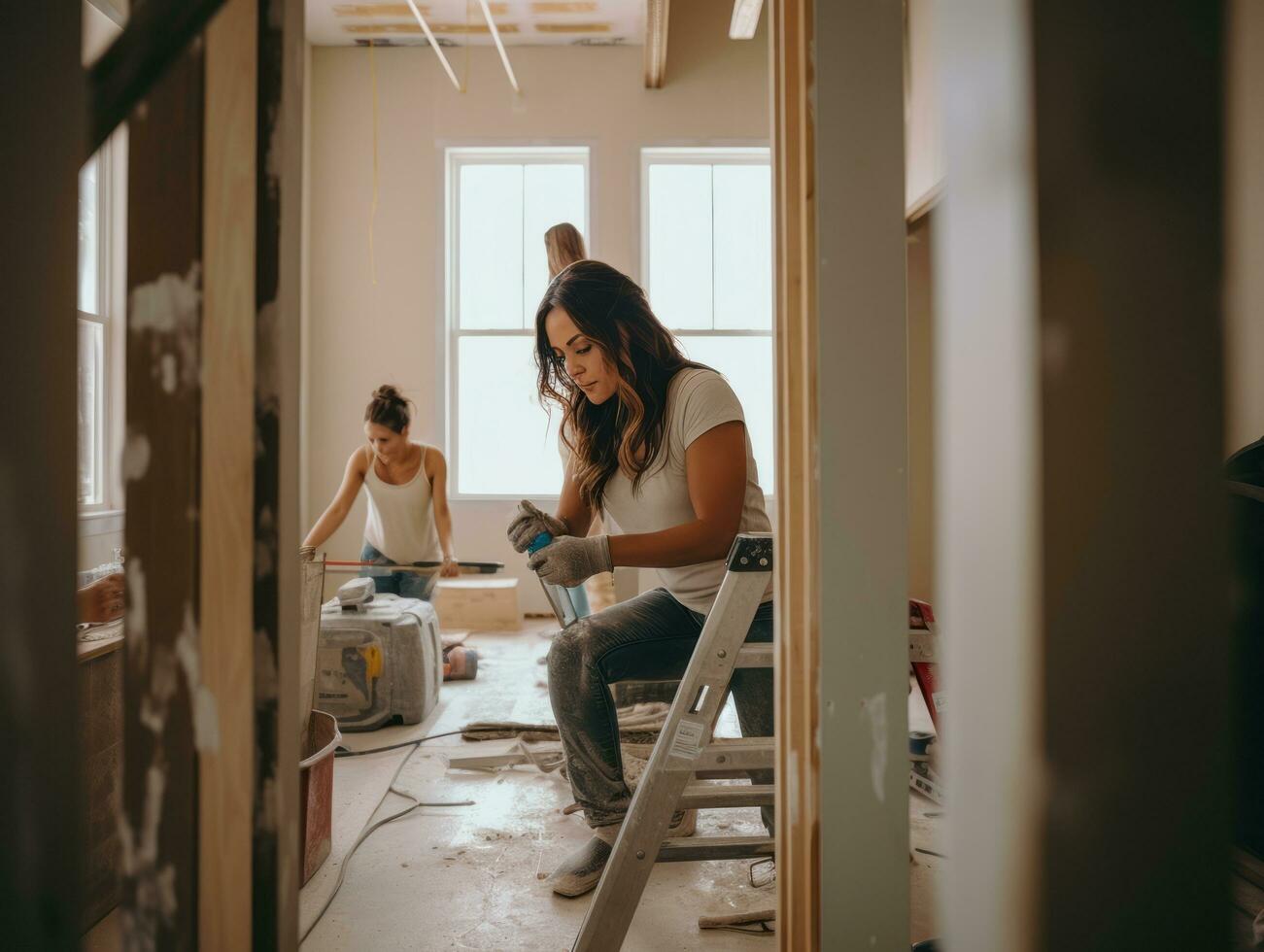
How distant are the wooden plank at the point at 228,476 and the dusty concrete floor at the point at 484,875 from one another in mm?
978

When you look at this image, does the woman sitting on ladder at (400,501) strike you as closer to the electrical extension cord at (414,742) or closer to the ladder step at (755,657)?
the electrical extension cord at (414,742)

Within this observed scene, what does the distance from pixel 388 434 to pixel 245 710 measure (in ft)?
10.5

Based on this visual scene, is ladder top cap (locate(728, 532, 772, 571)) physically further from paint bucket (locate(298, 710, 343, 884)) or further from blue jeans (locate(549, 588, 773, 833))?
paint bucket (locate(298, 710, 343, 884))

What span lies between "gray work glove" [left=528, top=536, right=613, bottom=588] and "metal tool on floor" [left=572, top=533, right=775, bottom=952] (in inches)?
16.9

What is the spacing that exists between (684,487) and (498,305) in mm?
4473

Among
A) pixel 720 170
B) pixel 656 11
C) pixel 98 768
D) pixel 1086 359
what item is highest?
pixel 656 11

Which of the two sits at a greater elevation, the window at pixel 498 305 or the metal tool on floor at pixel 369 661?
the window at pixel 498 305

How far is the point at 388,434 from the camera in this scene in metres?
3.70

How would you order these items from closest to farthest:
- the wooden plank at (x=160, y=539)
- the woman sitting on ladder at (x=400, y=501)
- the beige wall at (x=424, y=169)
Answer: the wooden plank at (x=160, y=539) → the woman sitting on ladder at (x=400, y=501) → the beige wall at (x=424, y=169)

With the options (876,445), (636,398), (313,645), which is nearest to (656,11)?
(636,398)

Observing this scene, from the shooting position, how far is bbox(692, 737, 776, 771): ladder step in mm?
1355

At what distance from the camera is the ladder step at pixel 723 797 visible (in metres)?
1.40

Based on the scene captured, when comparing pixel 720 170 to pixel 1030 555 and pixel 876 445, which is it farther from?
pixel 1030 555

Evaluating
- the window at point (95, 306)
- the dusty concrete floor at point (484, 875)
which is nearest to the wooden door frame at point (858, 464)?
the dusty concrete floor at point (484, 875)
